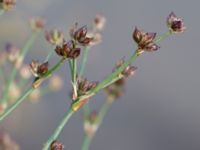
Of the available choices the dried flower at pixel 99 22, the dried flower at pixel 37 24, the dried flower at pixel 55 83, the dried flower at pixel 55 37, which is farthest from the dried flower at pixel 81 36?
the dried flower at pixel 55 83

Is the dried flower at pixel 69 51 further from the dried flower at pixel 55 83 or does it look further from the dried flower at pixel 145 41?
the dried flower at pixel 55 83

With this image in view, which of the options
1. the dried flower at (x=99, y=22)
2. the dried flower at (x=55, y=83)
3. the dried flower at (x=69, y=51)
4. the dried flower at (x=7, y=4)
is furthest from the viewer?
the dried flower at (x=55, y=83)

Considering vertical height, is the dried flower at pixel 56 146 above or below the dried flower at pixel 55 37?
below

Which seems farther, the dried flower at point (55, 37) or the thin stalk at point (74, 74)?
the dried flower at point (55, 37)

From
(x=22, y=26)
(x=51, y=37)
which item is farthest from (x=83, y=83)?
(x=22, y=26)

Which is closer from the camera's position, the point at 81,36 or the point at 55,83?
the point at 81,36

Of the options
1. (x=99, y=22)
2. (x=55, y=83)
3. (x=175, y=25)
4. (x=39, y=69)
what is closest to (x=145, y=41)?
(x=175, y=25)

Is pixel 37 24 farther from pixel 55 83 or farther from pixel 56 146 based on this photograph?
pixel 55 83

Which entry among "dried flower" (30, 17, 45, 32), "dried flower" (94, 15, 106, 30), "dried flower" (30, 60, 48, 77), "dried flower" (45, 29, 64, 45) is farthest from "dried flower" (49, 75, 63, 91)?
"dried flower" (30, 60, 48, 77)

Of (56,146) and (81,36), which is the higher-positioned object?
(81,36)
